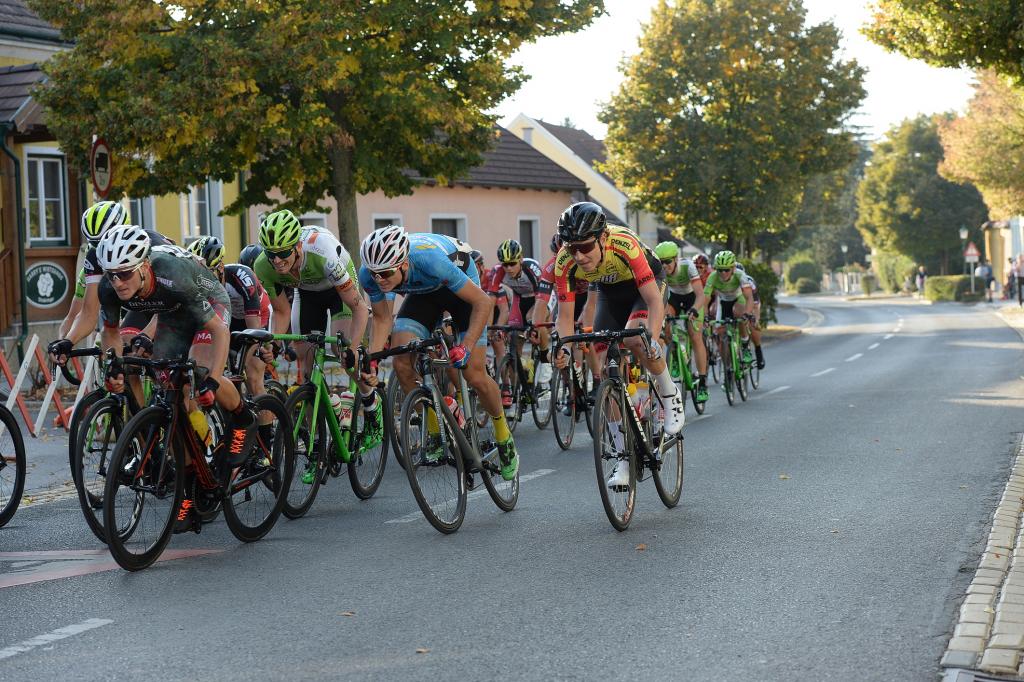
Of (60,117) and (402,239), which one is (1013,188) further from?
(402,239)

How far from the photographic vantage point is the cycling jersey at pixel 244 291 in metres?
9.27

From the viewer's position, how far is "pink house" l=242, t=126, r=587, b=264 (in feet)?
108

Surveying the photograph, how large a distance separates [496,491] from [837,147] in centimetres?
3138

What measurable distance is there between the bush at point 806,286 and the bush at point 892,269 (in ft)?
16.1

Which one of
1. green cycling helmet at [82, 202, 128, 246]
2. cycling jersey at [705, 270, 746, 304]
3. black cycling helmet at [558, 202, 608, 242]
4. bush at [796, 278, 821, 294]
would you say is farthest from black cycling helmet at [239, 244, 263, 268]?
bush at [796, 278, 821, 294]

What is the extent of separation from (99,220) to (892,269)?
89.7m

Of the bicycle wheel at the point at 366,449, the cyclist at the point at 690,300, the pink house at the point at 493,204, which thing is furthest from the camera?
the pink house at the point at 493,204

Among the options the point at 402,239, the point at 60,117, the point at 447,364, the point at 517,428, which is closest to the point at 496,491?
the point at 447,364

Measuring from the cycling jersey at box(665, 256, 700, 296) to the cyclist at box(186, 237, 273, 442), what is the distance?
5943 mm

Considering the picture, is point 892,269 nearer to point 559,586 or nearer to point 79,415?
point 79,415

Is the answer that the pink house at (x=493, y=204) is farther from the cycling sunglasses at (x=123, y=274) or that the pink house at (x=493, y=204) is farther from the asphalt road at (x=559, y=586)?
the cycling sunglasses at (x=123, y=274)

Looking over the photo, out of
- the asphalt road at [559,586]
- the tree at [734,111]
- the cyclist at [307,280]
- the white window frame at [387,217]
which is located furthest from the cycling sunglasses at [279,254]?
the tree at [734,111]

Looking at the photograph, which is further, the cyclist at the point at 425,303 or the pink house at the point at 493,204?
the pink house at the point at 493,204

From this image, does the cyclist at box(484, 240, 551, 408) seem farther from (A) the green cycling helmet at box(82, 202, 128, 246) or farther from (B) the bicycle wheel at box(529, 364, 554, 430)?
(A) the green cycling helmet at box(82, 202, 128, 246)
